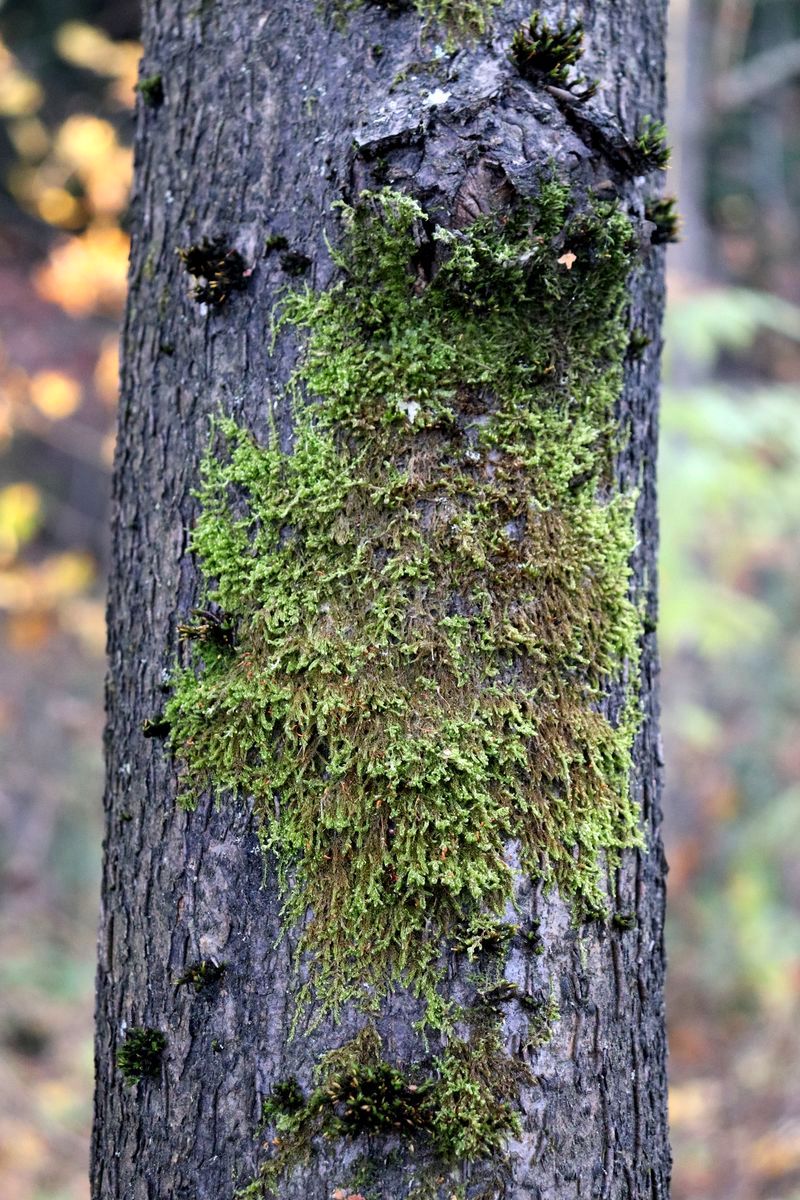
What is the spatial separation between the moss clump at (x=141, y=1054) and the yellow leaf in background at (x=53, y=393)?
209 inches

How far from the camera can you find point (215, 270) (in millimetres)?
1489

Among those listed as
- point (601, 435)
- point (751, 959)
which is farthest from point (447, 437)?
point (751, 959)

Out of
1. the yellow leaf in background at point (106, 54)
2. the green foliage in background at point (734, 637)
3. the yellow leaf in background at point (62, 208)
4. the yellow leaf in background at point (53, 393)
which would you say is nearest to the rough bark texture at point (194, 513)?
the green foliage in background at point (734, 637)

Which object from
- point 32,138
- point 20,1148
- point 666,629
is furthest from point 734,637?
point 32,138

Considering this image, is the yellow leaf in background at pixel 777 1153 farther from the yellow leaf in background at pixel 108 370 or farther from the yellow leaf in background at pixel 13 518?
the yellow leaf in background at pixel 13 518

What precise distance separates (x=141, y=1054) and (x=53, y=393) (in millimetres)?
5428

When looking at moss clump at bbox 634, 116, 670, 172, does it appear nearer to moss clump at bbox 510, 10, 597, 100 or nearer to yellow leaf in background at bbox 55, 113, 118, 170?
moss clump at bbox 510, 10, 597, 100

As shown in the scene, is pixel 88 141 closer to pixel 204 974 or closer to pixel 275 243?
pixel 275 243

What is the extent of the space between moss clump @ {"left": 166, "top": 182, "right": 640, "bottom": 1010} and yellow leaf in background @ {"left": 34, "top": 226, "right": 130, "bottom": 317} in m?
4.88

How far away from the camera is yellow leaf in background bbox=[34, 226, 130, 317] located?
19.3 feet

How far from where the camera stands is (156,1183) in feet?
4.50

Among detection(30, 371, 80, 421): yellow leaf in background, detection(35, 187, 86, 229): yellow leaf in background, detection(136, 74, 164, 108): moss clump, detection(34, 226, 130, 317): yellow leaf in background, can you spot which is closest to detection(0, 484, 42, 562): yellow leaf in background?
detection(30, 371, 80, 421): yellow leaf in background

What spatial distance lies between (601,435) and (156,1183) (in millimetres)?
1293

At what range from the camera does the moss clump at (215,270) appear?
4.86ft
